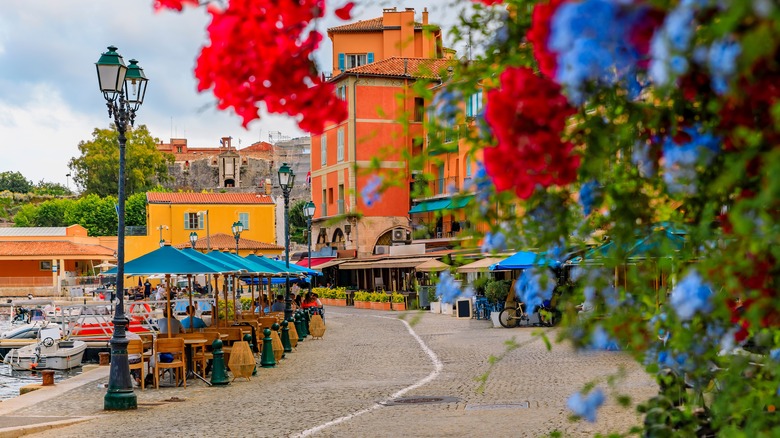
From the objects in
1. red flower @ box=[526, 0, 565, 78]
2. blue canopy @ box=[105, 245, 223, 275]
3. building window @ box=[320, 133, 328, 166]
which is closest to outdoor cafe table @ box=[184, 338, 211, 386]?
blue canopy @ box=[105, 245, 223, 275]

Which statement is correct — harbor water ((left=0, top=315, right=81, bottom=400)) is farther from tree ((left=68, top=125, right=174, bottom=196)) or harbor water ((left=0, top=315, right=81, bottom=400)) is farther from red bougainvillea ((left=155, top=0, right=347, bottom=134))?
tree ((left=68, top=125, right=174, bottom=196))

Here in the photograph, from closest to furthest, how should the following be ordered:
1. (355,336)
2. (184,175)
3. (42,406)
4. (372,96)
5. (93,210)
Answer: (42,406) → (355,336) → (372,96) → (93,210) → (184,175)

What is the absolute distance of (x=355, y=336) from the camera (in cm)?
3169

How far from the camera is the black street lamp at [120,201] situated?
1509 cm

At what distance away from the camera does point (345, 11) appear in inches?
147

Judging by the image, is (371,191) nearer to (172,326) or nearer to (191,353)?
(191,353)

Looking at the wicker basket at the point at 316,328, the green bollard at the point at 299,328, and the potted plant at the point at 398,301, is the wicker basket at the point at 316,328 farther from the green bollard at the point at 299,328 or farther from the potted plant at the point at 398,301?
the potted plant at the point at 398,301

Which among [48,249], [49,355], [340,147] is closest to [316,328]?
[49,355]

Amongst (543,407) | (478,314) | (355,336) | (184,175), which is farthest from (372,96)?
(184,175)

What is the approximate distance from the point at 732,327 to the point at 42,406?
14.1m

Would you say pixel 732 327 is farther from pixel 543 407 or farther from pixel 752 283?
pixel 543 407

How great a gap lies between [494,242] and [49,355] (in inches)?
1038

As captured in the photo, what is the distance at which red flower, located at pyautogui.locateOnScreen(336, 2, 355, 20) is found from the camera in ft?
12.2

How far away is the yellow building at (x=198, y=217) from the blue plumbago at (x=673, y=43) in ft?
282
